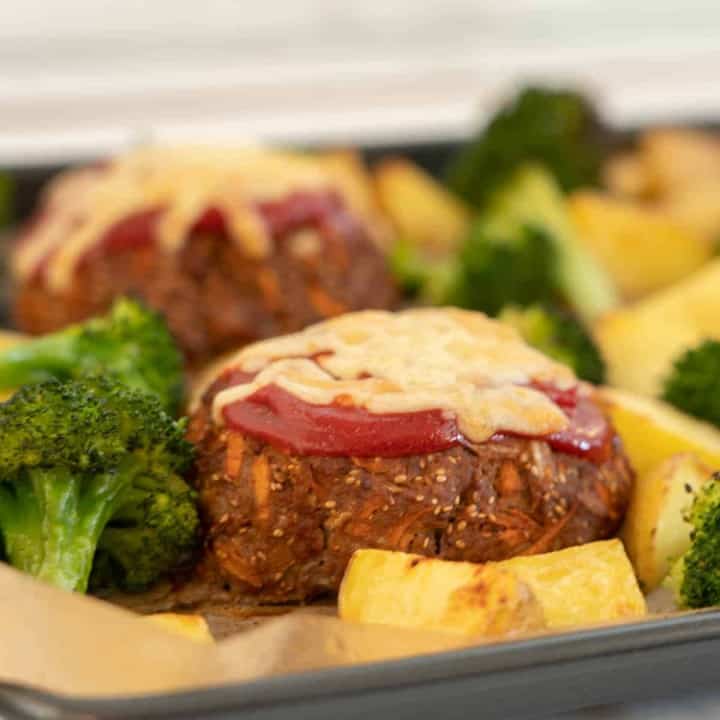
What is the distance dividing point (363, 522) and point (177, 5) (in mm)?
7527

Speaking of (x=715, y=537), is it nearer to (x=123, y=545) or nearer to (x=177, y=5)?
(x=123, y=545)

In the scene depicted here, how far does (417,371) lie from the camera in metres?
2.57

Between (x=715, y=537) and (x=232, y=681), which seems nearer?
(x=232, y=681)

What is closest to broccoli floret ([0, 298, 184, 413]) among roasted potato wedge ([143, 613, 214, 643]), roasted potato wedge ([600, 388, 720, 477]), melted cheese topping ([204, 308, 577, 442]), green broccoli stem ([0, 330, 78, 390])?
green broccoli stem ([0, 330, 78, 390])

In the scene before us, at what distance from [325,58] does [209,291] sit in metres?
6.10

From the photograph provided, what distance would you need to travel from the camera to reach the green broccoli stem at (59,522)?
2.48 m

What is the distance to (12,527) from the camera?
2.52 m

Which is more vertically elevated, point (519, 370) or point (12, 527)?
point (519, 370)

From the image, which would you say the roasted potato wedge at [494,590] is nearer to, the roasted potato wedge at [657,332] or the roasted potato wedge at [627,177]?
the roasted potato wedge at [657,332]

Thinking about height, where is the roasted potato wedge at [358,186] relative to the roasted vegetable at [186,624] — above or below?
above

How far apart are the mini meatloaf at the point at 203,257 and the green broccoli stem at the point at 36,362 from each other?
0.81 m

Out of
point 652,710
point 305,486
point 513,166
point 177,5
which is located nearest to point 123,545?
point 305,486

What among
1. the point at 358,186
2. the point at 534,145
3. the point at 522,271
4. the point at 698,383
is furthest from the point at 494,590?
the point at 534,145

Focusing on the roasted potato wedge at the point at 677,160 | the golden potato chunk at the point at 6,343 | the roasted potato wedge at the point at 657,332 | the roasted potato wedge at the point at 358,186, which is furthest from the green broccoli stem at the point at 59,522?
the roasted potato wedge at the point at 677,160
